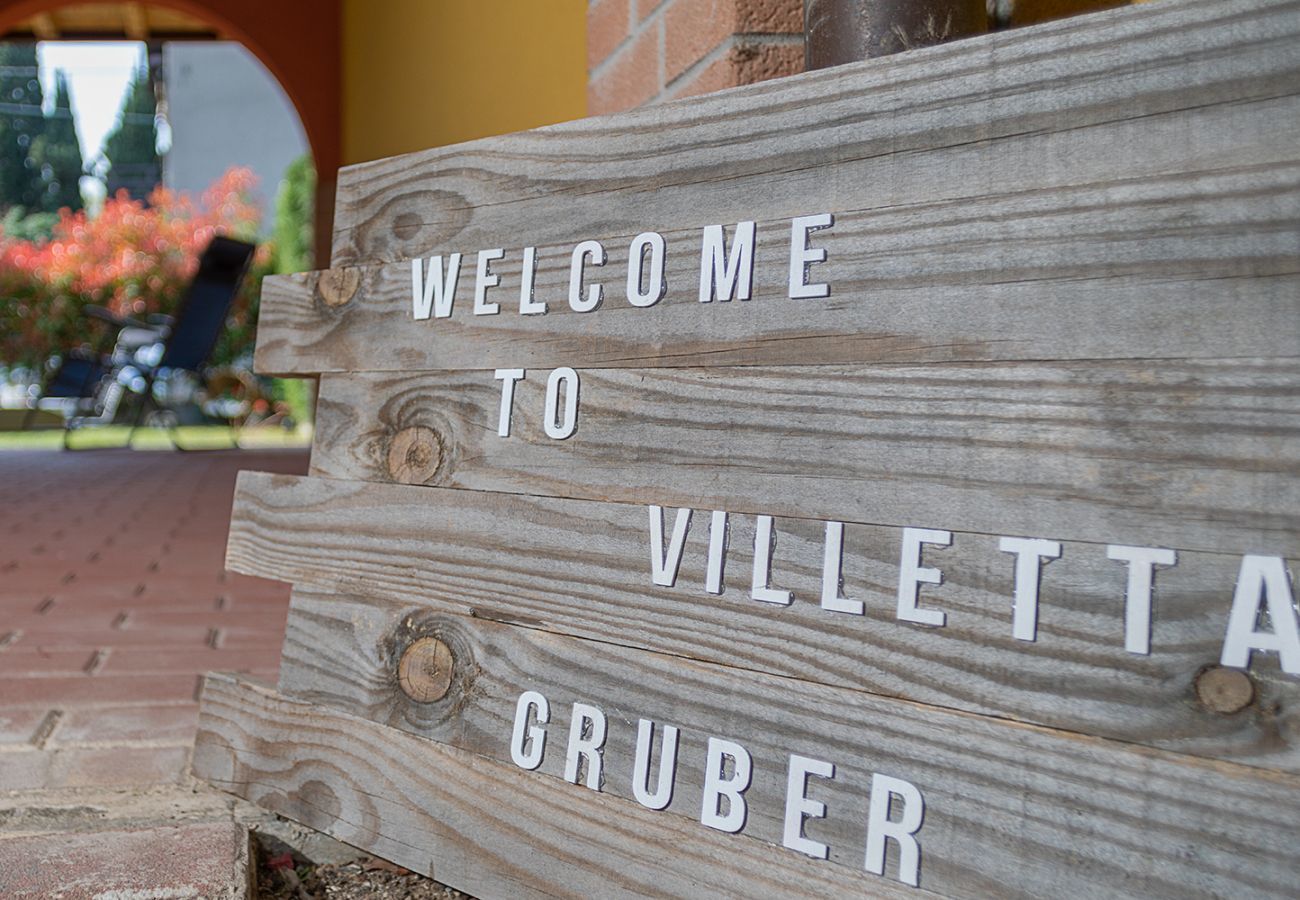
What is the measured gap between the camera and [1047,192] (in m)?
0.72

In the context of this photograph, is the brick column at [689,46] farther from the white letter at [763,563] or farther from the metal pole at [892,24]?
the white letter at [763,563]

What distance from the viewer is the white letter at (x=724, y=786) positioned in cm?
82

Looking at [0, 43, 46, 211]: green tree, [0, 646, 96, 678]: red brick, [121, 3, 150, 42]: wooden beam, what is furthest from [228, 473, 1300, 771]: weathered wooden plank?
[0, 43, 46, 211]: green tree

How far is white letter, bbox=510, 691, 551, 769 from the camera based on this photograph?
0.94m

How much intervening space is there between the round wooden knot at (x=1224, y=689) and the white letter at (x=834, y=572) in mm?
218

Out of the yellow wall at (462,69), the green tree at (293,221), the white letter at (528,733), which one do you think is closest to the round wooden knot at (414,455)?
the white letter at (528,733)

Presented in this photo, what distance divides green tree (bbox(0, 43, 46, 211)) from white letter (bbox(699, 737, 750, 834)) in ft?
97.1

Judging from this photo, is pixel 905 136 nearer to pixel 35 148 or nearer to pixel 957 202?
pixel 957 202

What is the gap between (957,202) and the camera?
0.76m

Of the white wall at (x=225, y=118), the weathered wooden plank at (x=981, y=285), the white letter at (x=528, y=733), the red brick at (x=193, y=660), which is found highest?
the white wall at (x=225, y=118)

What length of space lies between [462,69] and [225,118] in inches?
817

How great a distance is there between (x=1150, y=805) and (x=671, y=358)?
17.6 inches

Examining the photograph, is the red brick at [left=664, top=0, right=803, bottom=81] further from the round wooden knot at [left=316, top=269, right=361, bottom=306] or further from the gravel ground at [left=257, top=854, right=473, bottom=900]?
the gravel ground at [left=257, top=854, right=473, bottom=900]

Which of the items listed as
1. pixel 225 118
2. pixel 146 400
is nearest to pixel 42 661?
pixel 146 400
